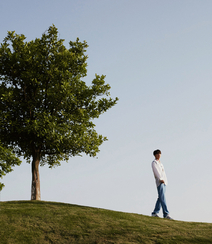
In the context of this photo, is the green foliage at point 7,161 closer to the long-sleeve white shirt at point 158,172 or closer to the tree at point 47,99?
the tree at point 47,99

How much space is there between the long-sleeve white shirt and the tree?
275 inches

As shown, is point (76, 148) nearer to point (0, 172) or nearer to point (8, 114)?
point (8, 114)

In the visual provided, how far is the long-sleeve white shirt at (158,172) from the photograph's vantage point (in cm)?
1484

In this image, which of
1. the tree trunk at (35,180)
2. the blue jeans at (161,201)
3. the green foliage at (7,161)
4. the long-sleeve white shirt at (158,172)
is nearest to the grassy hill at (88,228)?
the blue jeans at (161,201)

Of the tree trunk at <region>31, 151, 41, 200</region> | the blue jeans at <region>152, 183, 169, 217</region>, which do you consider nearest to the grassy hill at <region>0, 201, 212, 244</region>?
the blue jeans at <region>152, 183, 169, 217</region>

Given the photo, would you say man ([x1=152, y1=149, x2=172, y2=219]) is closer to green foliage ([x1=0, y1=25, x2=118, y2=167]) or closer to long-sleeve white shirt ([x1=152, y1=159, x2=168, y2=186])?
long-sleeve white shirt ([x1=152, y1=159, x2=168, y2=186])

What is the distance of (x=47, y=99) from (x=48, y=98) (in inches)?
7.5

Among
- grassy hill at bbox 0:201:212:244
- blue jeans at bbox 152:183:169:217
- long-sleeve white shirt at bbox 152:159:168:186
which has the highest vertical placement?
long-sleeve white shirt at bbox 152:159:168:186

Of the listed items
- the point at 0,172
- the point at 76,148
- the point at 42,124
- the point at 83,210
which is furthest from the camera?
the point at 0,172

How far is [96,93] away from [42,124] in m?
5.23

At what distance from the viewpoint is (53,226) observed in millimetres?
12414

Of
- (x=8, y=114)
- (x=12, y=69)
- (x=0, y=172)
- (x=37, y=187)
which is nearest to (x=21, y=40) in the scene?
(x=12, y=69)

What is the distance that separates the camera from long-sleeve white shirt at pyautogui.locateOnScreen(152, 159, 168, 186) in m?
14.8

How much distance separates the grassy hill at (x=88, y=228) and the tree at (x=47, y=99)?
254 inches
